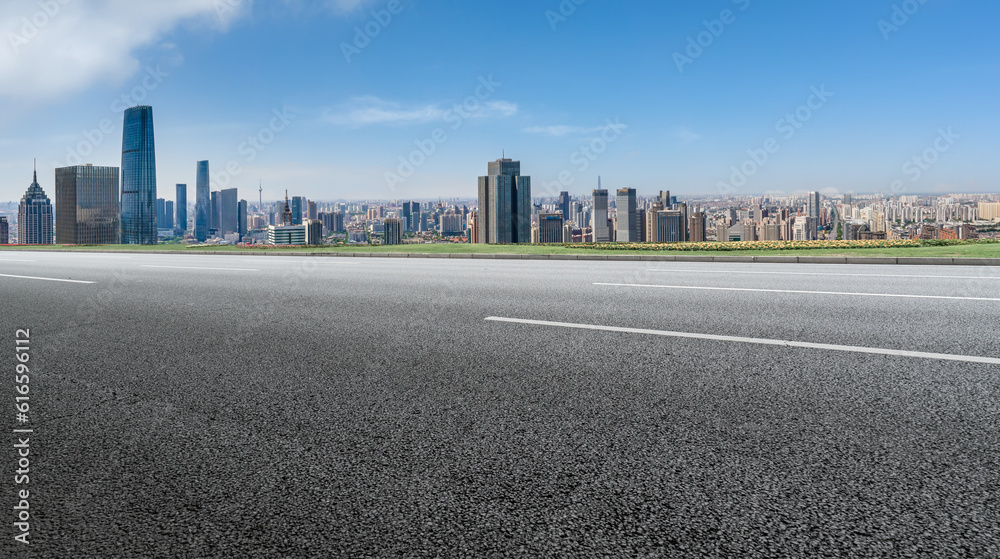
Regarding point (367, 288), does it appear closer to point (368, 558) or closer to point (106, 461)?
point (106, 461)

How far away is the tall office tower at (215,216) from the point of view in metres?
114

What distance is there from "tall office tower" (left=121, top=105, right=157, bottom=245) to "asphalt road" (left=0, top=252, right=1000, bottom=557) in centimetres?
8309

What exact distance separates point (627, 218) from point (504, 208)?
56.9ft

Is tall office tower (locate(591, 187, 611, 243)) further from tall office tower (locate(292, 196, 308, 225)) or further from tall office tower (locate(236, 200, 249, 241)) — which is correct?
tall office tower (locate(236, 200, 249, 241))

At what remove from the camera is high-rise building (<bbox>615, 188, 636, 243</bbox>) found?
33.6 m

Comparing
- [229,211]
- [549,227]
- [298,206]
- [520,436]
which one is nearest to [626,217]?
[549,227]

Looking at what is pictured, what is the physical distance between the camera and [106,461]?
2811 millimetres

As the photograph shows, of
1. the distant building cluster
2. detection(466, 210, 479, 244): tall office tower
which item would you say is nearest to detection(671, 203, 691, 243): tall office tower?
the distant building cluster

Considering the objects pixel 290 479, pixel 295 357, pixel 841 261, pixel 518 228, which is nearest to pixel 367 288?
pixel 295 357

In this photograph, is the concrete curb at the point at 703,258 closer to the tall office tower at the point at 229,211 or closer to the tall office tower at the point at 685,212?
the tall office tower at the point at 685,212

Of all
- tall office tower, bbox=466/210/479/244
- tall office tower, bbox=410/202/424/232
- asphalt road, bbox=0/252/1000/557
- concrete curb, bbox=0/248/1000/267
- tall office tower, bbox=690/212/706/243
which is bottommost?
asphalt road, bbox=0/252/1000/557

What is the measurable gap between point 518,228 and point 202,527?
1795 inches

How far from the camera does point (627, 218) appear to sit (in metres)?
35.2

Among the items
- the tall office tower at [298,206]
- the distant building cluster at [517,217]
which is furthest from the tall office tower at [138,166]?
the tall office tower at [298,206]
